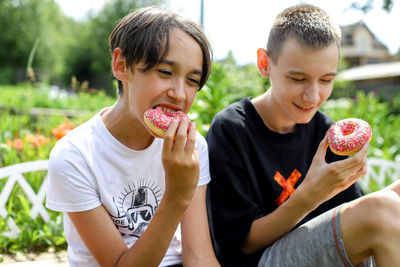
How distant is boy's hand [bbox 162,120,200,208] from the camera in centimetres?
143

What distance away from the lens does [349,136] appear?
1807 millimetres

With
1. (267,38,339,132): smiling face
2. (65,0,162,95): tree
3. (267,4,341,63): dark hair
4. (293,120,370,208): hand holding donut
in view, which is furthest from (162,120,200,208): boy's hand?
(65,0,162,95): tree

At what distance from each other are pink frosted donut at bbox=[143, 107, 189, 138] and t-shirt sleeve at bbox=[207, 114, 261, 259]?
1.57 feet

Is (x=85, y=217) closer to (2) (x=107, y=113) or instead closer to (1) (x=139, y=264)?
(1) (x=139, y=264)

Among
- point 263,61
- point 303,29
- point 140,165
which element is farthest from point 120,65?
point 303,29

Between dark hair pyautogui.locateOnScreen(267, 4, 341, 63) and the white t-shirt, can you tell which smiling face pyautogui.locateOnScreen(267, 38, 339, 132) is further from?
the white t-shirt

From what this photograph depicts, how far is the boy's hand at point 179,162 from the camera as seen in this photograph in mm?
1428

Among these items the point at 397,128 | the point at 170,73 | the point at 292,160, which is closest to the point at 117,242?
the point at 170,73

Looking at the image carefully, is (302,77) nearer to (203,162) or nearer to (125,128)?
(203,162)

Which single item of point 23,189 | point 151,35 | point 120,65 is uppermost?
point 151,35

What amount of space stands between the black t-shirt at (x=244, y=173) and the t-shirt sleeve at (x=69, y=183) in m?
0.68

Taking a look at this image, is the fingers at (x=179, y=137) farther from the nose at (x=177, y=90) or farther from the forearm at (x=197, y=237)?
the forearm at (x=197, y=237)

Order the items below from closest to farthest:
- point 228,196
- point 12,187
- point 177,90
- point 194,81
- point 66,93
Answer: point 177,90 < point 194,81 < point 228,196 < point 12,187 < point 66,93

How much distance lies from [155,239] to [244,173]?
2.25ft
